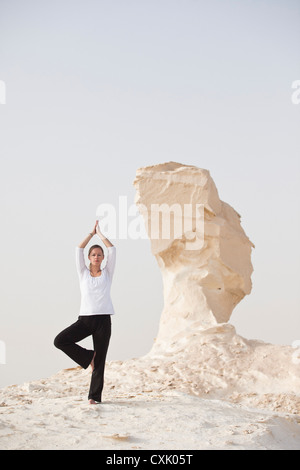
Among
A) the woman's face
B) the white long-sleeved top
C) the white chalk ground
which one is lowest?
the white chalk ground

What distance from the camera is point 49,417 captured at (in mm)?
4949

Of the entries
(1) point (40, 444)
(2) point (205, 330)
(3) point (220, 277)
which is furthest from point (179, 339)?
(1) point (40, 444)

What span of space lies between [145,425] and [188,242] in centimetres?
611

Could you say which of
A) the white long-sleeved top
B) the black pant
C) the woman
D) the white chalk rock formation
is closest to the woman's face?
the white long-sleeved top

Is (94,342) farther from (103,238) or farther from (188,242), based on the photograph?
(188,242)

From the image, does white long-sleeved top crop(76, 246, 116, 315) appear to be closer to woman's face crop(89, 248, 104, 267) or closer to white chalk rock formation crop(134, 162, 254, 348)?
woman's face crop(89, 248, 104, 267)

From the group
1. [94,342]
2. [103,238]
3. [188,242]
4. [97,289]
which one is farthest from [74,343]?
[188,242]

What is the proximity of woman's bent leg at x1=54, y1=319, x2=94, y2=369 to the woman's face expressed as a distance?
2.16 feet

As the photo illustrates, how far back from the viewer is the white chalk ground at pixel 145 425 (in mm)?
4292

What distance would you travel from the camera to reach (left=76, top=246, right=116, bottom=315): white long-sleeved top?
559 centimetres

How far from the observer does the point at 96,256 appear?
19.0 feet

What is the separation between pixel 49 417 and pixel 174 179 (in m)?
6.46

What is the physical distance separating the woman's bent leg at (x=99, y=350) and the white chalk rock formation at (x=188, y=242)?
474 cm
